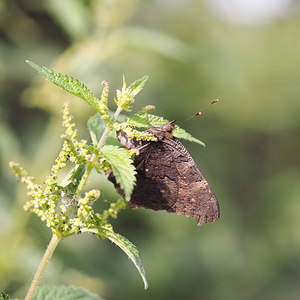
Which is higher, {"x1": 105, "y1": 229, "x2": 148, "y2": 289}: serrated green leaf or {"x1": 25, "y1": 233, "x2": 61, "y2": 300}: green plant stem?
{"x1": 105, "y1": 229, "x2": 148, "y2": 289}: serrated green leaf

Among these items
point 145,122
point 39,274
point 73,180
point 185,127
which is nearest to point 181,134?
point 145,122

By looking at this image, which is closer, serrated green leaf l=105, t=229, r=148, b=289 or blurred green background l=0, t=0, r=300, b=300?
serrated green leaf l=105, t=229, r=148, b=289

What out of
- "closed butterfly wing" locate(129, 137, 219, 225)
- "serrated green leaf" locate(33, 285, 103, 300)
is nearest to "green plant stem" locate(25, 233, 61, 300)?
"serrated green leaf" locate(33, 285, 103, 300)

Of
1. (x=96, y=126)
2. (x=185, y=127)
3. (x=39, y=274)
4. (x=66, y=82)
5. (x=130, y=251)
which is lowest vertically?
(x=39, y=274)

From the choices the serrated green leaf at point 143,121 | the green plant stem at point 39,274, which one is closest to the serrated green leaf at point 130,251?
the green plant stem at point 39,274

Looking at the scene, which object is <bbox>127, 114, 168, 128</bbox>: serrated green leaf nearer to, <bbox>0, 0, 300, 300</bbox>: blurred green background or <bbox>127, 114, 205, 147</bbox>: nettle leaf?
<bbox>127, 114, 205, 147</bbox>: nettle leaf

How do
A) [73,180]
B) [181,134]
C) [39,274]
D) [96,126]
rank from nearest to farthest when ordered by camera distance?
[39,274] < [73,180] < [181,134] < [96,126]

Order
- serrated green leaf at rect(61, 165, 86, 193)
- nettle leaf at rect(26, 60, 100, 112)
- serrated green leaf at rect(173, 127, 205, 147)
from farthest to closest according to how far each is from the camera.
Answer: serrated green leaf at rect(173, 127, 205, 147), serrated green leaf at rect(61, 165, 86, 193), nettle leaf at rect(26, 60, 100, 112)

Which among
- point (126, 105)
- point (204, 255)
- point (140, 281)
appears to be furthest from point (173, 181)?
point (204, 255)

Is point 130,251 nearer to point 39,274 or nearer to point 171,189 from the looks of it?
point 39,274
